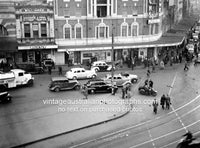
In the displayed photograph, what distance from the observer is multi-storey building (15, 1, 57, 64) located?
51031 millimetres

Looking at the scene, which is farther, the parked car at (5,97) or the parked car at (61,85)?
the parked car at (61,85)

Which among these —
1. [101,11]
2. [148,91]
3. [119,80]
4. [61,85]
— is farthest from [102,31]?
[148,91]

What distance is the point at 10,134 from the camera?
2617 cm

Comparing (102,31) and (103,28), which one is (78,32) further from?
(103,28)

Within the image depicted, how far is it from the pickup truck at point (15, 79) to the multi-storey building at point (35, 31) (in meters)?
10.1

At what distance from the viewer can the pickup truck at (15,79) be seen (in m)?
38.6

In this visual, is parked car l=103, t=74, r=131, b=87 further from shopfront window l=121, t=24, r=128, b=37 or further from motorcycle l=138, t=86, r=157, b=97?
shopfront window l=121, t=24, r=128, b=37

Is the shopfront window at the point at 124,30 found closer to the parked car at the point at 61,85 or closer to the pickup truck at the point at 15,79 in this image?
the parked car at the point at 61,85

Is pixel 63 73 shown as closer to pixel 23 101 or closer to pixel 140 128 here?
pixel 23 101

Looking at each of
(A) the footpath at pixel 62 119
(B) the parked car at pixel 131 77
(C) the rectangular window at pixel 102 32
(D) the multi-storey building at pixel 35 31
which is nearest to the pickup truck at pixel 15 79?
(A) the footpath at pixel 62 119

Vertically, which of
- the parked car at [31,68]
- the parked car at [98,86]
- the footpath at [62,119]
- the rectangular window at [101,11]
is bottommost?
the footpath at [62,119]

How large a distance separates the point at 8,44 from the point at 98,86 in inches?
756

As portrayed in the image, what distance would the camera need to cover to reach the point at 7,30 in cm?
5084

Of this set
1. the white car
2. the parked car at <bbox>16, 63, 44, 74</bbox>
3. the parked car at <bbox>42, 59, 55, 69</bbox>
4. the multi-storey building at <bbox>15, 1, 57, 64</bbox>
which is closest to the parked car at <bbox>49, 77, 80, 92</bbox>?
the white car
